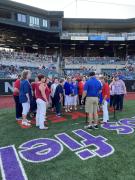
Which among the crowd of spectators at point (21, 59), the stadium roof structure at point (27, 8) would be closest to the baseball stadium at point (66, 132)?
the crowd of spectators at point (21, 59)

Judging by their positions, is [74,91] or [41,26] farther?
[41,26]

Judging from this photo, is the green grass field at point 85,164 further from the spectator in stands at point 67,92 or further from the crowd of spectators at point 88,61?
the crowd of spectators at point 88,61

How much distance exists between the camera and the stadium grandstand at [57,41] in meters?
32.4

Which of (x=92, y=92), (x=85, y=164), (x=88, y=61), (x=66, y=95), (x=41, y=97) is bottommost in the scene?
(x=85, y=164)

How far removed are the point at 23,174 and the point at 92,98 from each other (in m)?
3.65

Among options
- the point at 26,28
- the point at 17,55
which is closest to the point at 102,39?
the point at 26,28

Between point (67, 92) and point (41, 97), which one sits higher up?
point (41, 97)

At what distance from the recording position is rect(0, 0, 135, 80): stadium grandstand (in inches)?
1277

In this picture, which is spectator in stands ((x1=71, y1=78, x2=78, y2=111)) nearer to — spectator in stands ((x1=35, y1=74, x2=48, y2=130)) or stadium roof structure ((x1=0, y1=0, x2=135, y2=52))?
spectator in stands ((x1=35, y1=74, x2=48, y2=130))

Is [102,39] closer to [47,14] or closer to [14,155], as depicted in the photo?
[47,14]

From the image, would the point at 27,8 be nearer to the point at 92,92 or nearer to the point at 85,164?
the point at 92,92

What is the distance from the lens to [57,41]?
4469cm

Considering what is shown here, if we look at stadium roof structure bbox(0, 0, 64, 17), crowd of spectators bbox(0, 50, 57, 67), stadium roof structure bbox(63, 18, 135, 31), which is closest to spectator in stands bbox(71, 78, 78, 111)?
crowd of spectators bbox(0, 50, 57, 67)

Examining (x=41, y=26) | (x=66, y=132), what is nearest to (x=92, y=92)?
(x=66, y=132)
